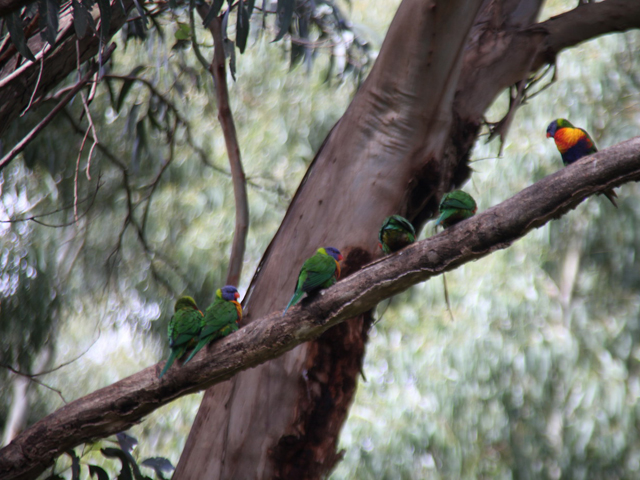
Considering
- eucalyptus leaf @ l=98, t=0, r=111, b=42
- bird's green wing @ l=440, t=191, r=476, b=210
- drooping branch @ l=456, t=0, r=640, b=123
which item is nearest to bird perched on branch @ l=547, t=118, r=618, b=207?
drooping branch @ l=456, t=0, r=640, b=123

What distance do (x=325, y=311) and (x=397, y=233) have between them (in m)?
0.35

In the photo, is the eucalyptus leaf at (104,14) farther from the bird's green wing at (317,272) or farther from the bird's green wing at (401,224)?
the bird's green wing at (401,224)

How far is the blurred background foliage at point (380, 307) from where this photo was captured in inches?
169

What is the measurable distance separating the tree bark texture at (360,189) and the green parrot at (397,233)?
0.46 meters

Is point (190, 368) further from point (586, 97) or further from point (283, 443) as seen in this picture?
point (586, 97)

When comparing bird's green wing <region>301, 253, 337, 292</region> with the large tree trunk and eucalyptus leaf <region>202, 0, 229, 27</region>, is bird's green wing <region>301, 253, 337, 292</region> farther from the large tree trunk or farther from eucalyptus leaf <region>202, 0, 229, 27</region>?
eucalyptus leaf <region>202, 0, 229, 27</region>

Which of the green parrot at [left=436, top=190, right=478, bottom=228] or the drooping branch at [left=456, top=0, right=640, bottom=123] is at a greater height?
the green parrot at [left=436, top=190, right=478, bottom=228]

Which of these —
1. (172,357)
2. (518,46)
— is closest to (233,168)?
(172,357)

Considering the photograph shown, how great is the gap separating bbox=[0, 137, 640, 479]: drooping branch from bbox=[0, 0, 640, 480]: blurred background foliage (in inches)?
74.7

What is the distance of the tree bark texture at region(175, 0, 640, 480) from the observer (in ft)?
7.61

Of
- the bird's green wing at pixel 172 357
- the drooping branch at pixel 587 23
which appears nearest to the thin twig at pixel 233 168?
the bird's green wing at pixel 172 357

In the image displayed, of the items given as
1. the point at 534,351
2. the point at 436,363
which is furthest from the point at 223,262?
the point at 534,351

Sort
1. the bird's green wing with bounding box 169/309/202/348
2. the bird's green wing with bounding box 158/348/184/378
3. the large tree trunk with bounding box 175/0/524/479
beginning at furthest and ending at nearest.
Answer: the large tree trunk with bounding box 175/0/524/479, the bird's green wing with bounding box 169/309/202/348, the bird's green wing with bounding box 158/348/184/378

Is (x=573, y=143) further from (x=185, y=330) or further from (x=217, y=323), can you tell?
(x=185, y=330)
